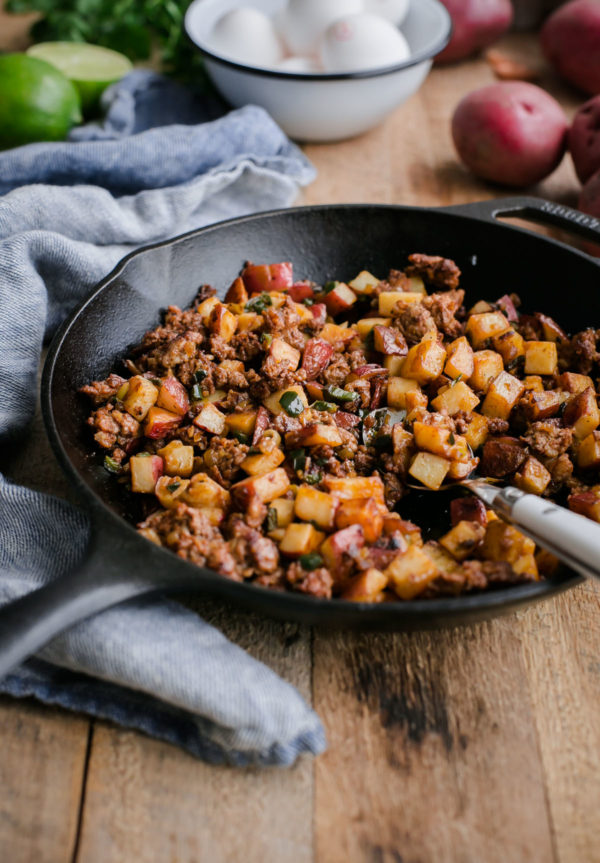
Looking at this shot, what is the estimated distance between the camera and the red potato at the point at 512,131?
3.02m

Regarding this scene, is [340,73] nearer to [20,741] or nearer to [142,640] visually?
[142,640]

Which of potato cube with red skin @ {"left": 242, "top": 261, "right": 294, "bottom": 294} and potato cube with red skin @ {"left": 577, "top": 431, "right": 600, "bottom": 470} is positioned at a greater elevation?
potato cube with red skin @ {"left": 577, "top": 431, "right": 600, "bottom": 470}

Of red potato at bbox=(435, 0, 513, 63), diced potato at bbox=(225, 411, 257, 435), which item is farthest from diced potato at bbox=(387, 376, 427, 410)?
red potato at bbox=(435, 0, 513, 63)

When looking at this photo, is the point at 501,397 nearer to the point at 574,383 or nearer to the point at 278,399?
the point at 574,383

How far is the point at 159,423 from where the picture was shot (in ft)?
6.49

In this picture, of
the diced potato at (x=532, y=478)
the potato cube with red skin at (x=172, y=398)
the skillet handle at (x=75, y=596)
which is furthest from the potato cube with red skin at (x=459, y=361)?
the skillet handle at (x=75, y=596)

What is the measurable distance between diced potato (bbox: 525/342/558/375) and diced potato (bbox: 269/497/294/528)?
0.81 m

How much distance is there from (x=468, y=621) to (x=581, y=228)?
1313mm

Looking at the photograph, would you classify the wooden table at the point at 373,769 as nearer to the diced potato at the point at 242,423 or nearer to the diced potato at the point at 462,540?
the diced potato at the point at 462,540

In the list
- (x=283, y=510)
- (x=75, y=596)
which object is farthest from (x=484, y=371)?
(x=75, y=596)

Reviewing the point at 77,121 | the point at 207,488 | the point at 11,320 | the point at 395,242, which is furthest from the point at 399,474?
the point at 77,121

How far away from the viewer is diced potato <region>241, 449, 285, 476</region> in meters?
1.84

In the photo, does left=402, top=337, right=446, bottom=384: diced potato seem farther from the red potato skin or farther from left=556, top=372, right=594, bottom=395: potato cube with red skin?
the red potato skin

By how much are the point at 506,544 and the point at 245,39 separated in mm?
2342
